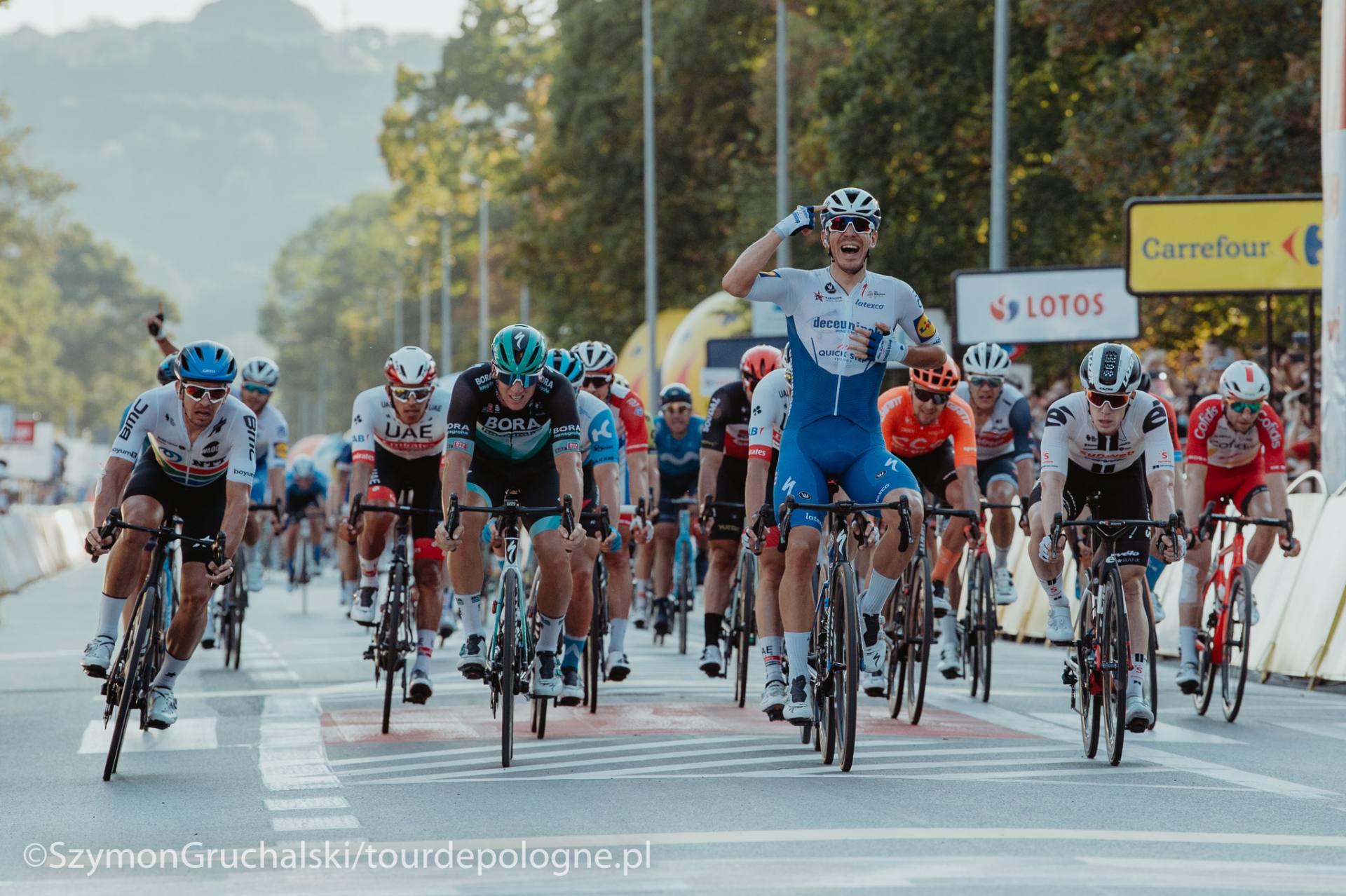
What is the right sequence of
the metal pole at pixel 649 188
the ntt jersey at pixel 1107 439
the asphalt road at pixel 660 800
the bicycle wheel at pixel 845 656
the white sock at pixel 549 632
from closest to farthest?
the asphalt road at pixel 660 800, the bicycle wheel at pixel 845 656, the ntt jersey at pixel 1107 439, the white sock at pixel 549 632, the metal pole at pixel 649 188

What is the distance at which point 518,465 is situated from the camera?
1130 centimetres

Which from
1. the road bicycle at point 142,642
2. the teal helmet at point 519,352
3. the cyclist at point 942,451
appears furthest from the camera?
the cyclist at point 942,451

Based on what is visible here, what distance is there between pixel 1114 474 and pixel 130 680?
4816 mm

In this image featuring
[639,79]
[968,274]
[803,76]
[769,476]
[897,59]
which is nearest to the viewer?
[769,476]

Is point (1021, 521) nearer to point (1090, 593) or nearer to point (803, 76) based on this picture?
point (1090, 593)

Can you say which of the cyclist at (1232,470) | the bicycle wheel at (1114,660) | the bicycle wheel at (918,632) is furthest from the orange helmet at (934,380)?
the bicycle wheel at (1114,660)

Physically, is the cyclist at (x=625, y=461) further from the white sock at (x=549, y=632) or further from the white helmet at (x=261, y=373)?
the white helmet at (x=261, y=373)

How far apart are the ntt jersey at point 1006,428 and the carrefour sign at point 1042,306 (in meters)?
11.1

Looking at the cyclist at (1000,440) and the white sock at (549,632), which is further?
the cyclist at (1000,440)

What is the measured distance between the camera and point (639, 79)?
180 feet

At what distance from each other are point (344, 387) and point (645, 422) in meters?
127

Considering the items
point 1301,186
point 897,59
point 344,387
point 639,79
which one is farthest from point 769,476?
point 344,387

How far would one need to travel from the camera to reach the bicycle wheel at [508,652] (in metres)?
10.3

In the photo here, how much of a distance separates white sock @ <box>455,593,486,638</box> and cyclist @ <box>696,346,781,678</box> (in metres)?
1.92
